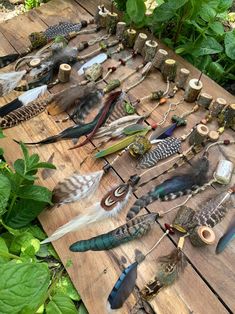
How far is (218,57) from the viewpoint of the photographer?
7.84 feet

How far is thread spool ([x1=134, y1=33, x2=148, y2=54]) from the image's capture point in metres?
2.07

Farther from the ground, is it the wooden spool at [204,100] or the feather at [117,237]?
the wooden spool at [204,100]

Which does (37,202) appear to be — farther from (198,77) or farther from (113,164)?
(198,77)

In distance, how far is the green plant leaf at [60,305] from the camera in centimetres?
124

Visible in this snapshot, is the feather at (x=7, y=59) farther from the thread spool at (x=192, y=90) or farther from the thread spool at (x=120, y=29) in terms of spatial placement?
the thread spool at (x=192, y=90)

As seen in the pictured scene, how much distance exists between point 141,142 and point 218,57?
109 centimetres

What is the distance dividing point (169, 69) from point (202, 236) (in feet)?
3.15

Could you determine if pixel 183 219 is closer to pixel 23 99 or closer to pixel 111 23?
pixel 23 99

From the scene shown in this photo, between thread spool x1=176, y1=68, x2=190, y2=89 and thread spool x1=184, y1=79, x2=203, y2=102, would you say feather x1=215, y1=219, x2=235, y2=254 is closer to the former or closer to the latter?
thread spool x1=184, y1=79, x2=203, y2=102

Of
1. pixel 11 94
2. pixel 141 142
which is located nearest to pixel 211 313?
pixel 141 142

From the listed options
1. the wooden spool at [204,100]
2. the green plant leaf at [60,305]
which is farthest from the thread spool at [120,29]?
the green plant leaf at [60,305]

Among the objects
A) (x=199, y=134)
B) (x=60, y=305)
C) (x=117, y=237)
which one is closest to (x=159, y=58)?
(x=199, y=134)

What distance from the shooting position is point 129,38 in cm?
213

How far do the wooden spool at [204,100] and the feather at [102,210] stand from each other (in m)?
0.62
